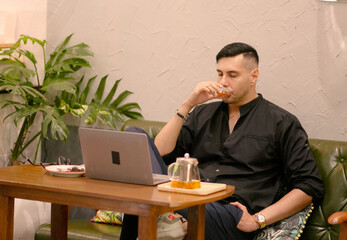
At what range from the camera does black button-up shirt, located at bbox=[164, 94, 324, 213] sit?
2.93 metres

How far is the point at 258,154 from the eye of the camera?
302 cm

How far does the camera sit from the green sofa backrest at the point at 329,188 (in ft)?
9.59

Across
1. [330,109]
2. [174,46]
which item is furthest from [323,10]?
[174,46]

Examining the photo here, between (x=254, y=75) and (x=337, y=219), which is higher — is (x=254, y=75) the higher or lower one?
the higher one

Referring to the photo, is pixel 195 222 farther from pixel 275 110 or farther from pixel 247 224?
pixel 275 110

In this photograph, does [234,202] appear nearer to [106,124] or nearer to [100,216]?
[100,216]

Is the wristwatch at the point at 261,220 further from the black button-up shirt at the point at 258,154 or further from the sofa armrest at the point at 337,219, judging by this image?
the sofa armrest at the point at 337,219

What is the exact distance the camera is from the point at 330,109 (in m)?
3.29

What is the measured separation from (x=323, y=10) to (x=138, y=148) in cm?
166

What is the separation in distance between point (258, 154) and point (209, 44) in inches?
37.5

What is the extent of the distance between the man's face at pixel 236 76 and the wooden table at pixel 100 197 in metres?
0.85

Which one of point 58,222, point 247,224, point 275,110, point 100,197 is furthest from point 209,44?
point 100,197

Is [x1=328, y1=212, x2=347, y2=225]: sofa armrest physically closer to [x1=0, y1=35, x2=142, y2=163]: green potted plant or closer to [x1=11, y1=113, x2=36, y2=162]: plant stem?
[x1=0, y1=35, x2=142, y2=163]: green potted plant

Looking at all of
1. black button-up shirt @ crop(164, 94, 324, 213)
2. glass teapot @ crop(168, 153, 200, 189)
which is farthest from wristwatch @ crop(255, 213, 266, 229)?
glass teapot @ crop(168, 153, 200, 189)
